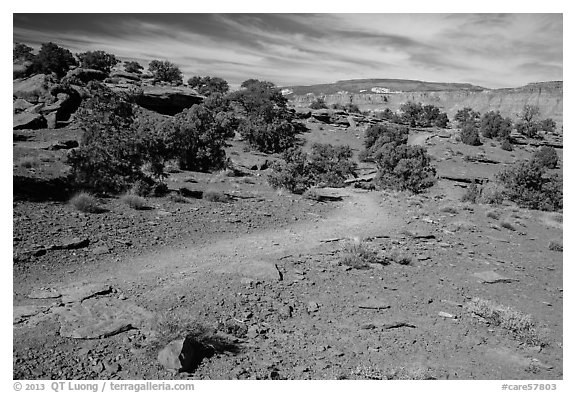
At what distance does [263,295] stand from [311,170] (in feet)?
56.1

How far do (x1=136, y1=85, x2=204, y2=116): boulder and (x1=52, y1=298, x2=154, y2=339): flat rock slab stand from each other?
1393 inches

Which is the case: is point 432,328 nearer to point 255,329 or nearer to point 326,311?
point 326,311

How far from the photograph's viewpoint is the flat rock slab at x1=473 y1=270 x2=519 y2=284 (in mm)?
8961

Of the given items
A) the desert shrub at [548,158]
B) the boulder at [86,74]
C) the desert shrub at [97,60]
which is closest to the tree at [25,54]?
the boulder at [86,74]

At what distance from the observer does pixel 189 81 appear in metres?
65.5

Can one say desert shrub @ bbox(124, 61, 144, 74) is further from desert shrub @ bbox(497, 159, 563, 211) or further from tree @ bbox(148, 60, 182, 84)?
desert shrub @ bbox(497, 159, 563, 211)

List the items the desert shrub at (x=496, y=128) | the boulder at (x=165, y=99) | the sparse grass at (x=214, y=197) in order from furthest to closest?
the desert shrub at (x=496, y=128) < the boulder at (x=165, y=99) < the sparse grass at (x=214, y=197)

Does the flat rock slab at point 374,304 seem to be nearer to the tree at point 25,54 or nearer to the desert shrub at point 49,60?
the tree at point 25,54

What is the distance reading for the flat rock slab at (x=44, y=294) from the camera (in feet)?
19.7

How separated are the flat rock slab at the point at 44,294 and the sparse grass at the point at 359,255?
5.63 m

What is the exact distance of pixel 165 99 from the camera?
39.4 meters

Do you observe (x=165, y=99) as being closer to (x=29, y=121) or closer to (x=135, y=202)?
(x=29, y=121)

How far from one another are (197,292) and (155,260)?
1868mm
